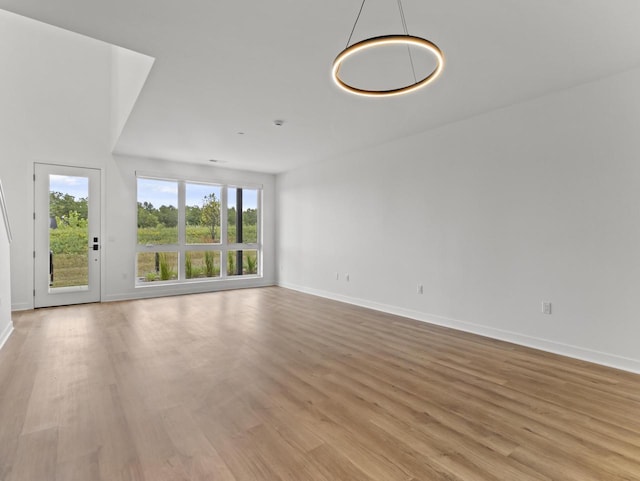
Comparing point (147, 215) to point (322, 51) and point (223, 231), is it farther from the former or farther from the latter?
point (322, 51)

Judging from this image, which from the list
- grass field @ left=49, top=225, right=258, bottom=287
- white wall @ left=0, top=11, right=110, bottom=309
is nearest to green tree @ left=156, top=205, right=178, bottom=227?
grass field @ left=49, top=225, right=258, bottom=287

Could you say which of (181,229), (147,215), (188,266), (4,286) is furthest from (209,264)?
(4,286)

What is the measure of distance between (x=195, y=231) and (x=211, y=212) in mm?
572

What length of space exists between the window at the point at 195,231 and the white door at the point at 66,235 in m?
0.76

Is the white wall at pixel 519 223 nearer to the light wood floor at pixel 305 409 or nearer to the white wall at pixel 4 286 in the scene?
the light wood floor at pixel 305 409

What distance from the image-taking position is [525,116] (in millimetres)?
3756

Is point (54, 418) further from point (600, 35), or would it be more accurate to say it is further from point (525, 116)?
point (525, 116)

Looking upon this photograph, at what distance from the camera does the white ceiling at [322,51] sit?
7.28ft

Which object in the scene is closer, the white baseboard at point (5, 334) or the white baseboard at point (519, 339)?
the white baseboard at point (519, 339)

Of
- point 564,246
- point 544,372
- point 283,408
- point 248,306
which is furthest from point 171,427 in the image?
point 564,246

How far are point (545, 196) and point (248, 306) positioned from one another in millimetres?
4543

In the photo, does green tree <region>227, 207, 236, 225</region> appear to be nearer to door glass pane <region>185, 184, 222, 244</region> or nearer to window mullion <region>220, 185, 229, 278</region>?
window mullion <region>220, 185, 229, 278</region>

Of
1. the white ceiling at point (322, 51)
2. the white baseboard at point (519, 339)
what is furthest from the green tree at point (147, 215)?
the white baseboard at point (519, 339)

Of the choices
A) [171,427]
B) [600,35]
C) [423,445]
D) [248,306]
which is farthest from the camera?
[248,306]
